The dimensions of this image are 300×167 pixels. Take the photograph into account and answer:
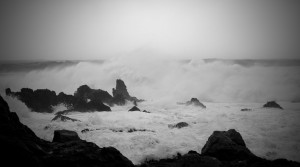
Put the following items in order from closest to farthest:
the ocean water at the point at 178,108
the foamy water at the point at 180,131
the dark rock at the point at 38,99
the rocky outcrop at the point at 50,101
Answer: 1. the foamy water at the point at 180,131
2. the ocean water at the point at 178,108
3. the rocky outcrop at the point at 50,101
4. the dark rock at the point at 38,99

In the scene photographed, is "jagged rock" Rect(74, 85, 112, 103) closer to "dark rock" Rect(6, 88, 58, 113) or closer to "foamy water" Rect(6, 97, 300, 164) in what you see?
"dark rock" Rect(6, 88, 58, 113)

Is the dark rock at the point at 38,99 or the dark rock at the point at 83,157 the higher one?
the dark rock at the point at 38,99

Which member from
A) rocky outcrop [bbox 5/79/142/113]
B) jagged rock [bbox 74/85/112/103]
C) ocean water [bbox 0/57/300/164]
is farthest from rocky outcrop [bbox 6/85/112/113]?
jagged rock [bbox 74/85/112/103]

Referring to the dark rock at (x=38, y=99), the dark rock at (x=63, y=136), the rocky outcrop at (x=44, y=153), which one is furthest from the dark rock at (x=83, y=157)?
the dark rock at (x=38, y=99)

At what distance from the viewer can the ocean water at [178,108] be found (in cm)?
1002

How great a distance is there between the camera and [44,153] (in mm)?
5469

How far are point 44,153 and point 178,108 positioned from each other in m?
14.9

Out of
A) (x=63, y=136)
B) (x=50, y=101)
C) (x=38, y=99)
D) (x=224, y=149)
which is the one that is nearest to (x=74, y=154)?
(x=63, y=136)

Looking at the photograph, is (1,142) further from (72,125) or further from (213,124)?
(213,124)

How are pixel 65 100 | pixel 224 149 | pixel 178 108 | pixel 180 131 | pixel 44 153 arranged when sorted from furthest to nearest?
1. pixel 65 100
2. pixel 178 108
3. pixel 180 131
4. pixel 224 149
5. pixel 44 153

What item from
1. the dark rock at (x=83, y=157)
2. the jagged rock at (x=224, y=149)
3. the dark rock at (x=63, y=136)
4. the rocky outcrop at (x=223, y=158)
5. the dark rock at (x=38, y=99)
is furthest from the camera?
the dark rock at (x=38, y=99)

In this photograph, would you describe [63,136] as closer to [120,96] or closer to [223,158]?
[223,158]

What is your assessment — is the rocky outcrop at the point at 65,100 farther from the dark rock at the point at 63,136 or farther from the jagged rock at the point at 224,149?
the jagged rock at the point at 224,149

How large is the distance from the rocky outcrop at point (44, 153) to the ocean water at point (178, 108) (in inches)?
109
